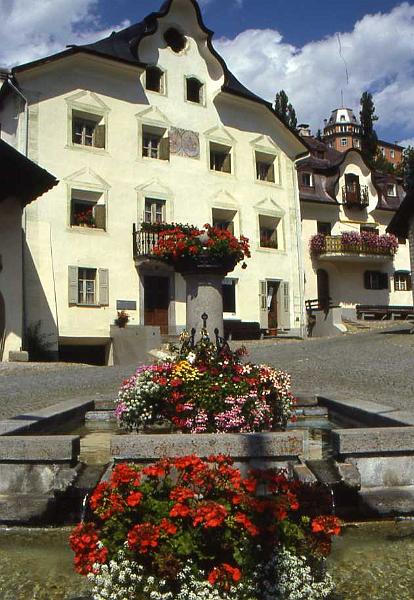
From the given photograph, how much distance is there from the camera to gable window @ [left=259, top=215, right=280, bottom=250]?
2862 centimetres

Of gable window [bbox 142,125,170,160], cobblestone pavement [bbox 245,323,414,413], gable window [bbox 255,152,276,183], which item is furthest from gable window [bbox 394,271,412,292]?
gable window [bbox 142,125,170,160]

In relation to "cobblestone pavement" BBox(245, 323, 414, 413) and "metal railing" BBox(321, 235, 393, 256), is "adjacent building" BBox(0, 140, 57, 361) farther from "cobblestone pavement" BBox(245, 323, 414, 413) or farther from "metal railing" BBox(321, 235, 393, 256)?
"metal railing" BBox(321, 235, 393, 256)

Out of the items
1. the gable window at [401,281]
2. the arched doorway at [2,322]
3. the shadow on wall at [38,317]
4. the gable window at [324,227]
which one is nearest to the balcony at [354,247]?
the gable window at [324,227]

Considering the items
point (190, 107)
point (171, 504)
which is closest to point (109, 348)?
point (190, 107)

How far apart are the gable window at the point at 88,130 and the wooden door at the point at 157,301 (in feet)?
18.8

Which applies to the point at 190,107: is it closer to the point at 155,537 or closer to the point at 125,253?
the point at 125,253

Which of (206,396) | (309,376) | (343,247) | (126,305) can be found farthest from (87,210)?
(206,396)

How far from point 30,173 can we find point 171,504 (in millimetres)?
15384

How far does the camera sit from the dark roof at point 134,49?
23.1 metres

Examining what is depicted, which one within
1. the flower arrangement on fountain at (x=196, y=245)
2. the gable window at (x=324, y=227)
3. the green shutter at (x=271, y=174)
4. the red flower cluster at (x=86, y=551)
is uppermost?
the green shutter at (x=271, y=174)

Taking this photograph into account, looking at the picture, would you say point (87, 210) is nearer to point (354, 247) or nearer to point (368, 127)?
point (354, 247)

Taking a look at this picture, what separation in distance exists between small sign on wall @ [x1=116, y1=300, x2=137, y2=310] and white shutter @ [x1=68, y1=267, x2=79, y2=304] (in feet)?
5.85

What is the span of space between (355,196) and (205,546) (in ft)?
113

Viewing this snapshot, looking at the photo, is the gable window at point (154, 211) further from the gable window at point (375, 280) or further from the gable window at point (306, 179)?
the gable window at point (375, 280)
